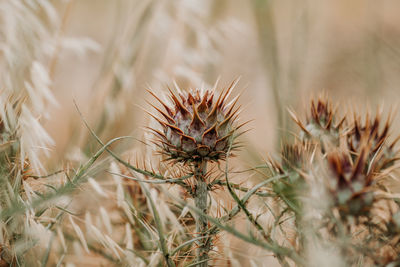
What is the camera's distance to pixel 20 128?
0.73 metres

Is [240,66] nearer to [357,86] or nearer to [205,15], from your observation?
[357,86]

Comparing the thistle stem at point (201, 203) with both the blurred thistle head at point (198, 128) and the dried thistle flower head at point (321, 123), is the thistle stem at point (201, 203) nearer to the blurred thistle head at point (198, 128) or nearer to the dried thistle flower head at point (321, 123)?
the blurred thistle head at point (198, 128)

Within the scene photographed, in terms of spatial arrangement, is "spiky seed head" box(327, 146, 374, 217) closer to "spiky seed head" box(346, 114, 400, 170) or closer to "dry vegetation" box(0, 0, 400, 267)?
"dry vegetation" box(0, 0, 400, 267)

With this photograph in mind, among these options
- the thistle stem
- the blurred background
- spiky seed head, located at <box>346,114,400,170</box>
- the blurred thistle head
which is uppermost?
the blurred background

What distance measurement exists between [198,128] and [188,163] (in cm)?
6

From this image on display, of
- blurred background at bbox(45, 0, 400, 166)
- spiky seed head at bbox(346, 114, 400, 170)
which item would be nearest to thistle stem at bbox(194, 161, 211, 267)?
blurred background at bbox(45, 0, 400, 166)

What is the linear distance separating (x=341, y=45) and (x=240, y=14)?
795mm

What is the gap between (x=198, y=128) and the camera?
2.21ft

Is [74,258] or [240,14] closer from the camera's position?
[74,258]

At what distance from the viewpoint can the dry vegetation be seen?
21.3 inches

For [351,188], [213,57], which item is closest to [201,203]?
[351,188]

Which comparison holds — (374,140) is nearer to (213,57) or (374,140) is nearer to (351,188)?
(351,188)

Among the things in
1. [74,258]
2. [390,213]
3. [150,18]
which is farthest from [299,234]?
[150,18]

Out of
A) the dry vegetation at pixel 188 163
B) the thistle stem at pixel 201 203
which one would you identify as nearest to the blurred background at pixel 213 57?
the dry vegetation at pixel 188 163
